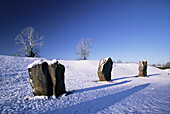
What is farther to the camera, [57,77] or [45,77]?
[57,77]

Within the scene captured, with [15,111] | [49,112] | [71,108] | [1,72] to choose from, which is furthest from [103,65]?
[1,72]

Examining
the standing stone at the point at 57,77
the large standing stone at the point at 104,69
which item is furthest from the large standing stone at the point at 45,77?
the large standing stone at the point at 104,69

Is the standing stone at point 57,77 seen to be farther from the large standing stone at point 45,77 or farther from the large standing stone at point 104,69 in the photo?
the large standing stone at point 104,69

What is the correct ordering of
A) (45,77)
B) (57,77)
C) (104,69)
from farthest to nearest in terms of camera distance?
(104,69)
(57,77)
(45,77)

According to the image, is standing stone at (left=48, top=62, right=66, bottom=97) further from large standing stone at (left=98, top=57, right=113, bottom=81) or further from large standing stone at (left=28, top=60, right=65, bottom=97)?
large standing stone at (left=98, top=57, right=113, bottom=81)

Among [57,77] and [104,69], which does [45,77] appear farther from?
[104,69]

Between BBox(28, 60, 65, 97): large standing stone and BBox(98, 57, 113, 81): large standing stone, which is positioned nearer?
Result: BBox(28, 60, 65, 97): large standing stone

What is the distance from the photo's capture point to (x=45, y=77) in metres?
5.12

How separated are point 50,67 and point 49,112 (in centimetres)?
236

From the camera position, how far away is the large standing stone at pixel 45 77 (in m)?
5.09

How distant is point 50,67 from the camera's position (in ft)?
17.4

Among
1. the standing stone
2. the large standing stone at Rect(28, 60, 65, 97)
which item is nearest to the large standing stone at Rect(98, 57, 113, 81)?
the standing stone

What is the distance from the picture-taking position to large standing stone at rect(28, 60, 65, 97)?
5090 millimetres

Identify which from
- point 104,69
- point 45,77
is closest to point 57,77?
point 45,77
